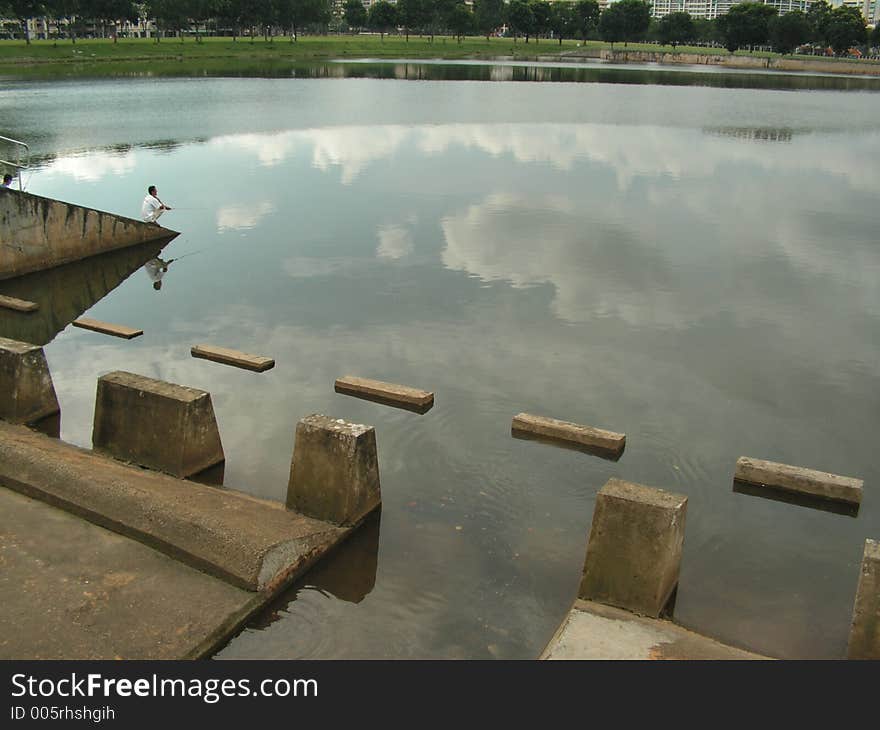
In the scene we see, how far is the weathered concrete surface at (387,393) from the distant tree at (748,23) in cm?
17190

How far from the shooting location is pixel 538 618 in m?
8.20

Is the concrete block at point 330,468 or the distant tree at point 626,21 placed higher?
the distant tree at point 626,21

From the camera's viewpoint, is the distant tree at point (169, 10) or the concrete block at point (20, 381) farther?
the distant tree at point (169, 10)

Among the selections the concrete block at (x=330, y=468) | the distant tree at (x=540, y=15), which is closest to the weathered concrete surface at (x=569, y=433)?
the concrete block at (x=330, y=468)

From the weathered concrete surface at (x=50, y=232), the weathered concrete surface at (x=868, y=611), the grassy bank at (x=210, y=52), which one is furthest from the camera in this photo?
the grassy bank at (x=210, y=52)

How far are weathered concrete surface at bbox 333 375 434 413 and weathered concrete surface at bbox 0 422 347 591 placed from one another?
3.78m

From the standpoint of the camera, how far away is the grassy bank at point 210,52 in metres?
100

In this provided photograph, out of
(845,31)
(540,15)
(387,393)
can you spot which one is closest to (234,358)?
(387,393)

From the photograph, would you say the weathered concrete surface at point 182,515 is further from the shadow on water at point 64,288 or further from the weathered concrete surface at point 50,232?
the weathered concrete surface at point 50,232

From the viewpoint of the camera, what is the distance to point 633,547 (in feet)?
24.8

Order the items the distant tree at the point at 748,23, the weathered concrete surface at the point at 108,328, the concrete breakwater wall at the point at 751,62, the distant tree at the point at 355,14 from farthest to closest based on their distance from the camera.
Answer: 1. the distant tree at the point at 355,14
2. the distant tree at the point at 748,23
3. the concrete breakwater wall at the point at 751,62
4. the weathered concrete surface at the point at 108,328

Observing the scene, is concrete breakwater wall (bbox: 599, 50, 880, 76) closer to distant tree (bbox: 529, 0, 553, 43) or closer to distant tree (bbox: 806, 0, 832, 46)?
distant tree (bbox: 806, 0, 832, 46)

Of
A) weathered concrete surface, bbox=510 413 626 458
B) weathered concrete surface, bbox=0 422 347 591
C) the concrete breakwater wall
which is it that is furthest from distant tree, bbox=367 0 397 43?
weathered concrete surface, bbox=0 422 347 591

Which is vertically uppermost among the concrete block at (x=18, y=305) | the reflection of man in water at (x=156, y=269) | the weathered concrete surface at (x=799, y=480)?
the reflection of man in water at (x=156, y=269)
